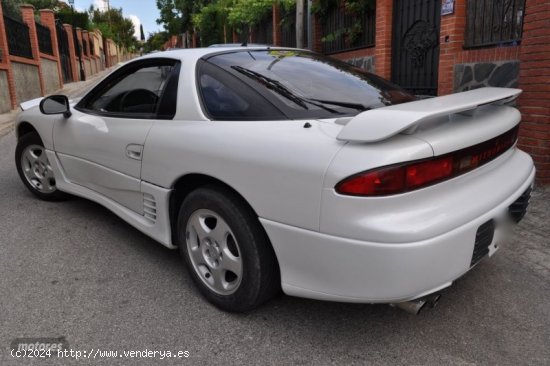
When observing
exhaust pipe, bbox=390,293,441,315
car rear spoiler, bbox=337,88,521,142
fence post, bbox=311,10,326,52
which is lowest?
exhaust pipe, bbox=390,293,441,315

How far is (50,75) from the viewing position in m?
18.8

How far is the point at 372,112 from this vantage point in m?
2.03

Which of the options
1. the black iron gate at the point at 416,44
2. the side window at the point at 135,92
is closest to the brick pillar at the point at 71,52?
the black iron gate at the point at 416,44

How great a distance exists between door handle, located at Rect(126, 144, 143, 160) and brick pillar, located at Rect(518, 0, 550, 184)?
380 centimetres

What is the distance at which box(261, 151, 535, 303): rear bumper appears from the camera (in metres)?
1.91

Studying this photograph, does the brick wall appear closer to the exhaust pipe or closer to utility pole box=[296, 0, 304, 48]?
the exhaust pipe

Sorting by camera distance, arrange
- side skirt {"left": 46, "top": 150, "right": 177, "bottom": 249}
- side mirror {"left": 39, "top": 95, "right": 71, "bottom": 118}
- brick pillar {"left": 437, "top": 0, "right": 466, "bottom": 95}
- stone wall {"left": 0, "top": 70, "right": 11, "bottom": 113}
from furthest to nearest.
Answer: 1. stone wall {"left": 0, "top": 70, "right": 11, "bottom": 113}
2. brick pillar {"left": 437, "top": 0, "right": 466, "bottom": 95}
3. side mirror {"left": 39, "top": 95, "right": 71, "bottom": 118}
4. side skirt {"left": 46, "top": 150, "right": 177, "bottom": 249}

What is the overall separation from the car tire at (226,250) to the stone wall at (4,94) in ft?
40.1

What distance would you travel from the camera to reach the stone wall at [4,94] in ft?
41.5

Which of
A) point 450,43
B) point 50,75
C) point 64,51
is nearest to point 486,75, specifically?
point 450,43

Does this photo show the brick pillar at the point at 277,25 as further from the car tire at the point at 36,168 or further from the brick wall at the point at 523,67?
the car tire at the point at 36,168

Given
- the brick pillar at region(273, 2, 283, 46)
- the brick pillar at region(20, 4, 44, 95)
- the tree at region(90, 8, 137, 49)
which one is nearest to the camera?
the brick pillar at region(273, 2, 283, 46)

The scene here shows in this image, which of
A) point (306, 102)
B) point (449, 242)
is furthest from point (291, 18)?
point (449, 242)

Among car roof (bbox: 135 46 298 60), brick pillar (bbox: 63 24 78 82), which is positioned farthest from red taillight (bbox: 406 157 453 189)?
brick pillar (bbox: 63 24 78 82)
